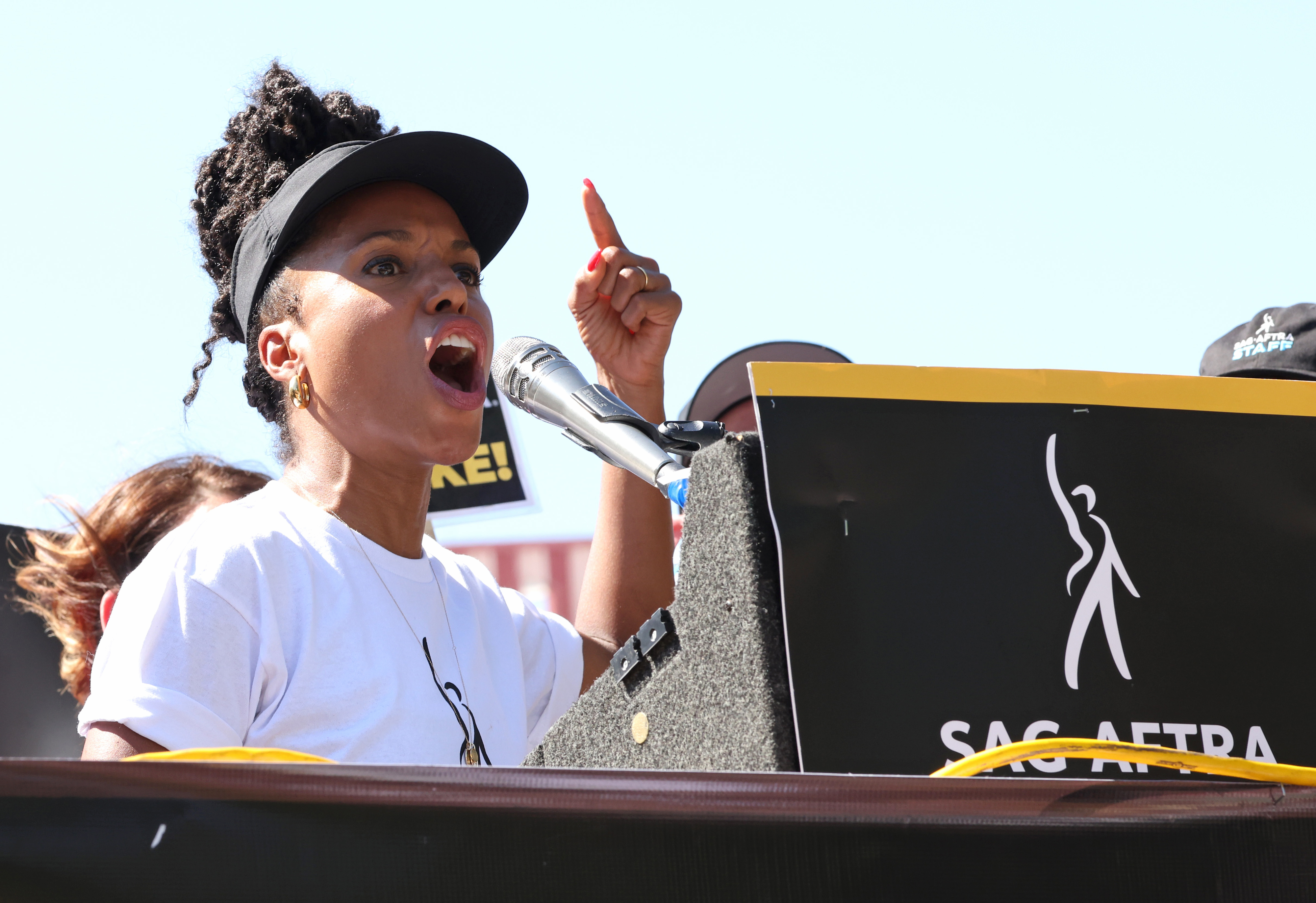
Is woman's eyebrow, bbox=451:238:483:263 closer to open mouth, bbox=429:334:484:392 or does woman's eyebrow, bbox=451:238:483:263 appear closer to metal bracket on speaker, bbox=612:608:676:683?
open mouth, bbox=429:334:484:392

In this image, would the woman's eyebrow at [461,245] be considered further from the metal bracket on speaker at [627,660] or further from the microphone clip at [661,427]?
the metal bracket on speaker at [627,660]

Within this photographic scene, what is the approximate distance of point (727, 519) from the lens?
103 cm

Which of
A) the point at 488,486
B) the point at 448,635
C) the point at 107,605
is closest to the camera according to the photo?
the point at 448,635

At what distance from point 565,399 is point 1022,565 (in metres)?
0.58

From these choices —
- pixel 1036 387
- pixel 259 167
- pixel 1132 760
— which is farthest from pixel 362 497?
pixel 1132 760

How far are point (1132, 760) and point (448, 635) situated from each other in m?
1.06

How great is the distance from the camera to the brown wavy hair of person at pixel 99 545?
10.5 ft

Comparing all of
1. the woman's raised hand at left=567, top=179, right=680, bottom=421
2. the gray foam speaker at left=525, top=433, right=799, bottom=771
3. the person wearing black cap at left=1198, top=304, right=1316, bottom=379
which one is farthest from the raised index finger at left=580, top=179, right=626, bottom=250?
the person wearing black cap at left=1198, top=304, right=1316, bottom=379

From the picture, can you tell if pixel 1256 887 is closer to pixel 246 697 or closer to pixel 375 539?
pixel 246 697

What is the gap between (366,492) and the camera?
172 cm

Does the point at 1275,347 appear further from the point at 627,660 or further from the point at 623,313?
the point at 627,660

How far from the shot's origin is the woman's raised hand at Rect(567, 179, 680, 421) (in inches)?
68.6

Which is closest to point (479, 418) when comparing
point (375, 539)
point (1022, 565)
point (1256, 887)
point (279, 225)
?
point (375, 539)

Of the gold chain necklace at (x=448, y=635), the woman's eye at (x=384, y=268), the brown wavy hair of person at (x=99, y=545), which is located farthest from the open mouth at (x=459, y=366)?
the brown wavy hair of person at (x=99, y=545)
